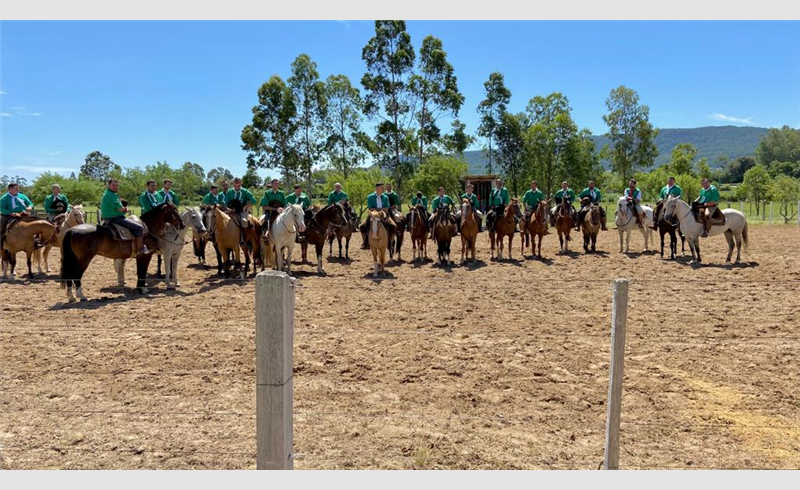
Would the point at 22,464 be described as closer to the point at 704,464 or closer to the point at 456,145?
the point at 704,464

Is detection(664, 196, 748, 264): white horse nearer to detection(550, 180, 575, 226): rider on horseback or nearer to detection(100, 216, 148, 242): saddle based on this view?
detection(550, 180, 575, 226): rider on horseback

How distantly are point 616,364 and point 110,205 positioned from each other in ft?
32.8

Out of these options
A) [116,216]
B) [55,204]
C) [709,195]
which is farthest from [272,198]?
[709,195]

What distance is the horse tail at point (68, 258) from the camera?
9.55 metres

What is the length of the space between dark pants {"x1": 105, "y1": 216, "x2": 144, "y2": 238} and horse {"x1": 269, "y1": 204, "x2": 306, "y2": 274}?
9.92 ft

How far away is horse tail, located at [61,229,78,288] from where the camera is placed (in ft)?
31.3

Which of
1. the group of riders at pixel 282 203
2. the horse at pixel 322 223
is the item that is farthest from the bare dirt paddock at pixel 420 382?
the horse at pixel 322 223

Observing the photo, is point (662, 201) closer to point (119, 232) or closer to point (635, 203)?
point (635, 203)

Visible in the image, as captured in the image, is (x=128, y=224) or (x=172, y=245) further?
(x=172, y=245)

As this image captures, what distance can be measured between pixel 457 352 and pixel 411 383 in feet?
3.83

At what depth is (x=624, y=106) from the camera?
45875mm

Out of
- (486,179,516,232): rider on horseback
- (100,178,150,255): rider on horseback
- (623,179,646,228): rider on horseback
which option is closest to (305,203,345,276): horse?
(100,178,150,255): rider on horseback

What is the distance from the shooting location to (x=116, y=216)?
10398 millimetres

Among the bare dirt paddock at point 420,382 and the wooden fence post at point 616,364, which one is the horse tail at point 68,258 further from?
the wooden fence post at point 616,364
